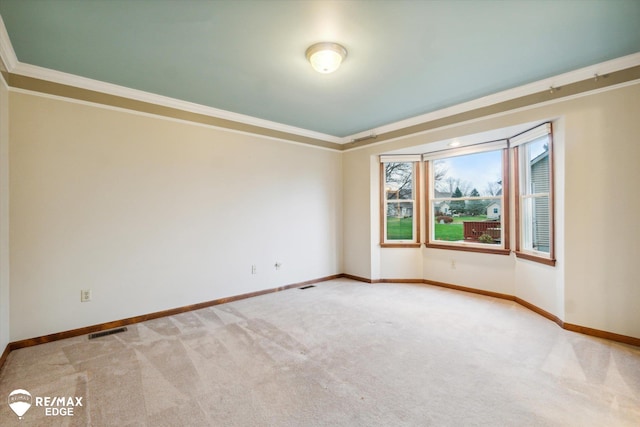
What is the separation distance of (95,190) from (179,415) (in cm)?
249

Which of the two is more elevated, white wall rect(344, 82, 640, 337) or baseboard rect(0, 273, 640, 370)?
white wall rect(344, 82, 640, 337)

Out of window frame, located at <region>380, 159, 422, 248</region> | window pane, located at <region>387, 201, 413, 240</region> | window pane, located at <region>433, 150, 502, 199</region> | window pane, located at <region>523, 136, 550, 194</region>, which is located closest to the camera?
window pane, located at <region>523, 136, 550, 194</region>

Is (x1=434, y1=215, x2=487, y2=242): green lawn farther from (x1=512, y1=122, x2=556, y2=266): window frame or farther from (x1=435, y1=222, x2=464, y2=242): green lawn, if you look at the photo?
(x1=512, y1=122, x2=556, y2=266): window frame

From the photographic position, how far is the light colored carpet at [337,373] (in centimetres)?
182

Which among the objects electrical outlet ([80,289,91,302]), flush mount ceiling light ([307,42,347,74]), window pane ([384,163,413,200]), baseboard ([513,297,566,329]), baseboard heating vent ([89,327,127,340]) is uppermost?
flush mount ceiling light ([307,42,347,74])

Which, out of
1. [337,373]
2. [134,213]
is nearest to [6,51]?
[134,213]

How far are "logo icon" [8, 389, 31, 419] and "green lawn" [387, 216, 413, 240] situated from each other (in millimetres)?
4683

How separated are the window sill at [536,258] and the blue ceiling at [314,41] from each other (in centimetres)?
206

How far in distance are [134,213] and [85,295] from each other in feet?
3.18

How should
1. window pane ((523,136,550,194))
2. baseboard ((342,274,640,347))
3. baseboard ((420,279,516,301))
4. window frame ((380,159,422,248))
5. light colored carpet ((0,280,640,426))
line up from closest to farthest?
light colored carpet ((0,280,640,426)) → baseboard ((342,274,640,347)) → window pane ((523,136,550,194)) → baseboard ((420,279,516,301)) → window frame ((380,159,422,248))

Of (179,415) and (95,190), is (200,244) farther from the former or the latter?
(179,415)

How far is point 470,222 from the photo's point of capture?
4.61 m

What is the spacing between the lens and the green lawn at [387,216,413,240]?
5.16m

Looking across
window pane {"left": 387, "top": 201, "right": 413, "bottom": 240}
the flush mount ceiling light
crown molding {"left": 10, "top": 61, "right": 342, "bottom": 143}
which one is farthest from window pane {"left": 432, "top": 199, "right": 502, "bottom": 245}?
the flush mount ceiling light
